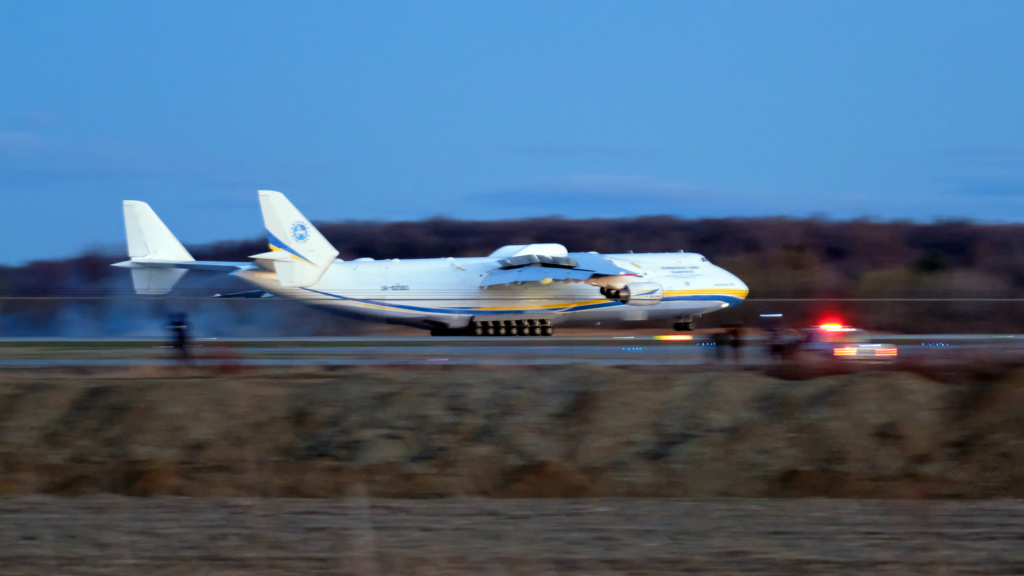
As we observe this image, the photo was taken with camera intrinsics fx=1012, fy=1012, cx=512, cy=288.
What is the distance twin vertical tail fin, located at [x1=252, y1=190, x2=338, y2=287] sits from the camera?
3394 cm

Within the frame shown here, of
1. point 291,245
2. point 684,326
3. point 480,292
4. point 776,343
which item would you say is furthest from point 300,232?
point 776,343

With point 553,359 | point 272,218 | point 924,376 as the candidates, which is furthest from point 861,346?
point 272,218

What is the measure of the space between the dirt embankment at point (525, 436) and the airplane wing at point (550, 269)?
1827 centimetres

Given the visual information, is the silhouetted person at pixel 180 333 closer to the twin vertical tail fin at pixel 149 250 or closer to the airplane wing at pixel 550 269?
the twin vertical tail fin at pixel 149 250

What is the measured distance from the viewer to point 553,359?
70.7ft

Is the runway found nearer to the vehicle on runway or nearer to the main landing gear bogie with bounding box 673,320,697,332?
the vehicle on runway

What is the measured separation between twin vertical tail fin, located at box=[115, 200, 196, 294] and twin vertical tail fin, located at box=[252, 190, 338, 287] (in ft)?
11.0

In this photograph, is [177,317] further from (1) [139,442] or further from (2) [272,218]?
(2) [272,218]

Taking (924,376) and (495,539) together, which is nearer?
(495,539)

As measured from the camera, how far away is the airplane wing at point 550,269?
1385 inches

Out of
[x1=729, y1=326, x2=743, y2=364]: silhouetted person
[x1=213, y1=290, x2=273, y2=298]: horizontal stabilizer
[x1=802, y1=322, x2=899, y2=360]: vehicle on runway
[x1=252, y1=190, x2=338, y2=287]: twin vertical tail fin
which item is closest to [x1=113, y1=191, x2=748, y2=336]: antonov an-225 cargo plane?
[x1=252, y1=190, x2=338, y2=287]: twin vertical tail fin

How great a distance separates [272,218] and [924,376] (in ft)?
78.4

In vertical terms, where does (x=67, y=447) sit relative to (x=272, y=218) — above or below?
below

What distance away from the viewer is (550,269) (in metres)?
35.6
